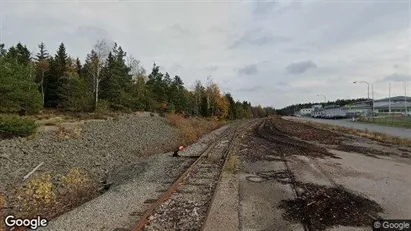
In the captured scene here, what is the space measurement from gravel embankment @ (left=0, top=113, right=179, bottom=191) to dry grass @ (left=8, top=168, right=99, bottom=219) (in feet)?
3.76

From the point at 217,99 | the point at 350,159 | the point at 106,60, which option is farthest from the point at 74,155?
the point at 217,99

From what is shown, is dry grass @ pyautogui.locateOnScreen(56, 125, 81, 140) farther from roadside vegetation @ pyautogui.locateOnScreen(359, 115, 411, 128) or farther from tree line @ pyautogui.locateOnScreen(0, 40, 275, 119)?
roadside vegetation @ pyautogui.locateOnScreen(359, 115, 411, 128)

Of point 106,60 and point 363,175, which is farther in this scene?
point 106,60

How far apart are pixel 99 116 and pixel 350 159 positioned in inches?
1026

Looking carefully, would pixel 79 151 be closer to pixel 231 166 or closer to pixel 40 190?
pixel 40 190

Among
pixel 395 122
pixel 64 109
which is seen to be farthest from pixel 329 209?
pixel 395 122

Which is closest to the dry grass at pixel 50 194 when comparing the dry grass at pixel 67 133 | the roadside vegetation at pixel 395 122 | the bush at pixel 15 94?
the dry grass at pixel 67 133

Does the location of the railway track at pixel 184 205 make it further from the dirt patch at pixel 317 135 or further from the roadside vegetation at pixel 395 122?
the roadside vegetation at pixel 395 122

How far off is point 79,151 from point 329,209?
1584cm

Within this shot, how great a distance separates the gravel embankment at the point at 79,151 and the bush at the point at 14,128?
2.36 feet

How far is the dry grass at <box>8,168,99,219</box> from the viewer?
10461mm

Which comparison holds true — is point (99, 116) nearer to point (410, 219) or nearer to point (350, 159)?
point (350, 159)

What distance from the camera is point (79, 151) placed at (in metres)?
20.5

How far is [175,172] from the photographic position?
14.3 metres
